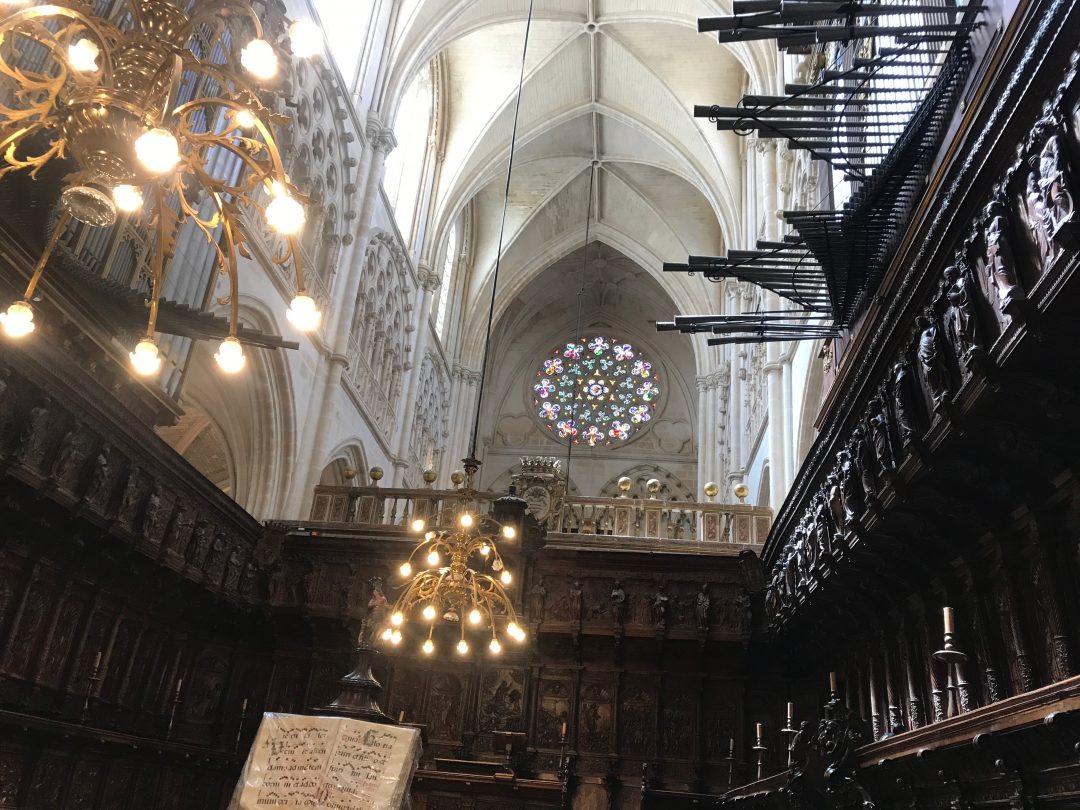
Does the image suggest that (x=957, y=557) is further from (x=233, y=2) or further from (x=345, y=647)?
(x=345, y=647)

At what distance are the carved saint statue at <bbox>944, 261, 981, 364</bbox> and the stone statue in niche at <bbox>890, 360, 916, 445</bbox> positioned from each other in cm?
54

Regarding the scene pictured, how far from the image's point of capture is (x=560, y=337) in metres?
33.8

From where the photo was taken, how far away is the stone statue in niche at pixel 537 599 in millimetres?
12125

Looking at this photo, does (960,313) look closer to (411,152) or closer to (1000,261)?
(1000,261)

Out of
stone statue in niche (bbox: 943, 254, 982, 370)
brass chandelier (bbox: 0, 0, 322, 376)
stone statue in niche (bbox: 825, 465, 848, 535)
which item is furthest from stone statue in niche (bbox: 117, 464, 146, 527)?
stone statue in niche (bbox: 943, 254, 982, 370)

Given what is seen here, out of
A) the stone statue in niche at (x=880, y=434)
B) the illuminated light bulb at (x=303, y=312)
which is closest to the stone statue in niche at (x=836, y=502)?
the stone statue in niche at (x=880, y=434)

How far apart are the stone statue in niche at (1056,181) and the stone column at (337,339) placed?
13079mm

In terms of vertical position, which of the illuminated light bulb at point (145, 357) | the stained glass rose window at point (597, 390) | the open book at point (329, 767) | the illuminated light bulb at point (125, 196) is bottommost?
the open book at point (329, 767)

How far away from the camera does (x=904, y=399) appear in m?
5.29

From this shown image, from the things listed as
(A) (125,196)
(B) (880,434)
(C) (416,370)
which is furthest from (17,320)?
(C) (416,370)

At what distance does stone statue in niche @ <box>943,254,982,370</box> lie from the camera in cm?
436

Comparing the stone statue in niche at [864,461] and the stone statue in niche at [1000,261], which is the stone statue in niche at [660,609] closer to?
the stone statue in niche at [864,461]

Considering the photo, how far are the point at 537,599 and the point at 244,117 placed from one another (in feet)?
28.6

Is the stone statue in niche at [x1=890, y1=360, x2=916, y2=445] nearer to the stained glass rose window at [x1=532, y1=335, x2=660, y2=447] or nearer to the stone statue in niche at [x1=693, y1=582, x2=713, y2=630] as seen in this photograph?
the stone statue in niche at [x1=693, y1=582, x2=713, y2=630]
